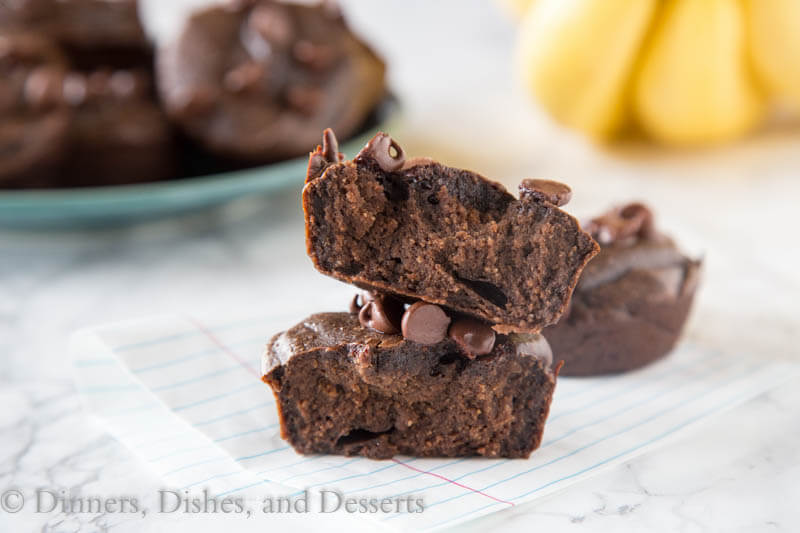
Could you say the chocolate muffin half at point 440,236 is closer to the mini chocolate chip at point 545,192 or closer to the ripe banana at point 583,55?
the mini chocolate chip at point 545,192

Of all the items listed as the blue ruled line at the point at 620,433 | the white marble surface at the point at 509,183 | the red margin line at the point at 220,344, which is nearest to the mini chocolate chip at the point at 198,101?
the white marble surface at the point at 509,183

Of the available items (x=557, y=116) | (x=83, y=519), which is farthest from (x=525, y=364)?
(x=557, y=116)

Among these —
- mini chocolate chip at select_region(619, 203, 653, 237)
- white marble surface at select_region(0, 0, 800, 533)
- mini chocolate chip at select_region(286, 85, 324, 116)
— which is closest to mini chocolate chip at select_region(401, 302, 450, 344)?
white marble surface at select_region(0, 0, 800, 533)

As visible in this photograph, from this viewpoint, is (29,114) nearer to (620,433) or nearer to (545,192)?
(545,192)

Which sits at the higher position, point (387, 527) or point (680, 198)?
point (680, 198)

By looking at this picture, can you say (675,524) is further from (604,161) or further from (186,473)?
(604,161)

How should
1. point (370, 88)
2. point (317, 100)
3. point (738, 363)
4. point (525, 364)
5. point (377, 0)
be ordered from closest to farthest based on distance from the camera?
point (525, 364) < point (738, 363) < point (317, 100) < point (370, 88) < point (377, 0)

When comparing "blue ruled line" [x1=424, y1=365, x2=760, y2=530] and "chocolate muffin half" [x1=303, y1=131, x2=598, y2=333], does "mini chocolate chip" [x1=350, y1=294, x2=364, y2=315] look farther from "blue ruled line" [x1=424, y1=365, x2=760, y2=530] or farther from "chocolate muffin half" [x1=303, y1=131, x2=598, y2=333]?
"blue ruled line" [x1=424, y1=365, x2=760, y2=530]
